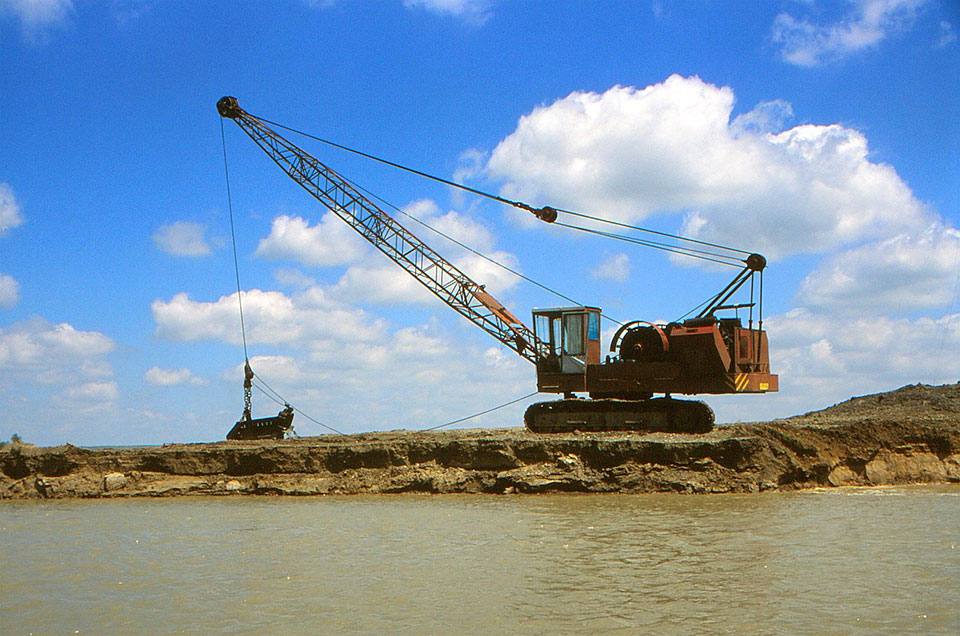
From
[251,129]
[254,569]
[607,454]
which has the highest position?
[251,129]

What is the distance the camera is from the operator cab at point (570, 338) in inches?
822

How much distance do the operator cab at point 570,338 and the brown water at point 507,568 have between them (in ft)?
21.7

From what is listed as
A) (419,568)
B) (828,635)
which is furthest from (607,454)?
(828,635)

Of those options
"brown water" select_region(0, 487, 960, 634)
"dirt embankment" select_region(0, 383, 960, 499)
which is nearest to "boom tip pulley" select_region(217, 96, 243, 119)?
"dirt embankment" select_region(0, 383, 960, 499)

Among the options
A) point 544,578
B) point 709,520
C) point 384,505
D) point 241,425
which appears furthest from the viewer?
point 241,425

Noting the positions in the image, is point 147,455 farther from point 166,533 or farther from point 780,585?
point 780,585

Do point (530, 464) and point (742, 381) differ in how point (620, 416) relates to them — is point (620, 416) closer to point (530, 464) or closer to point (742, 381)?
point (742, 381)

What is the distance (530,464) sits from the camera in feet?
53.8

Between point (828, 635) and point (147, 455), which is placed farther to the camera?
point (147, 455)

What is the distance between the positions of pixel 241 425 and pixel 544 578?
887 inches

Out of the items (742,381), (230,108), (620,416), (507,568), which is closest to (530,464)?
(620,416)

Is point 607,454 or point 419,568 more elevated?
point 607,454

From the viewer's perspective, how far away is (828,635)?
6.40 meters

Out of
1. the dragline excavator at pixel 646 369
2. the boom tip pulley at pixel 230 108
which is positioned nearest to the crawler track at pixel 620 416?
the dragline excavator at pixel 646 369
